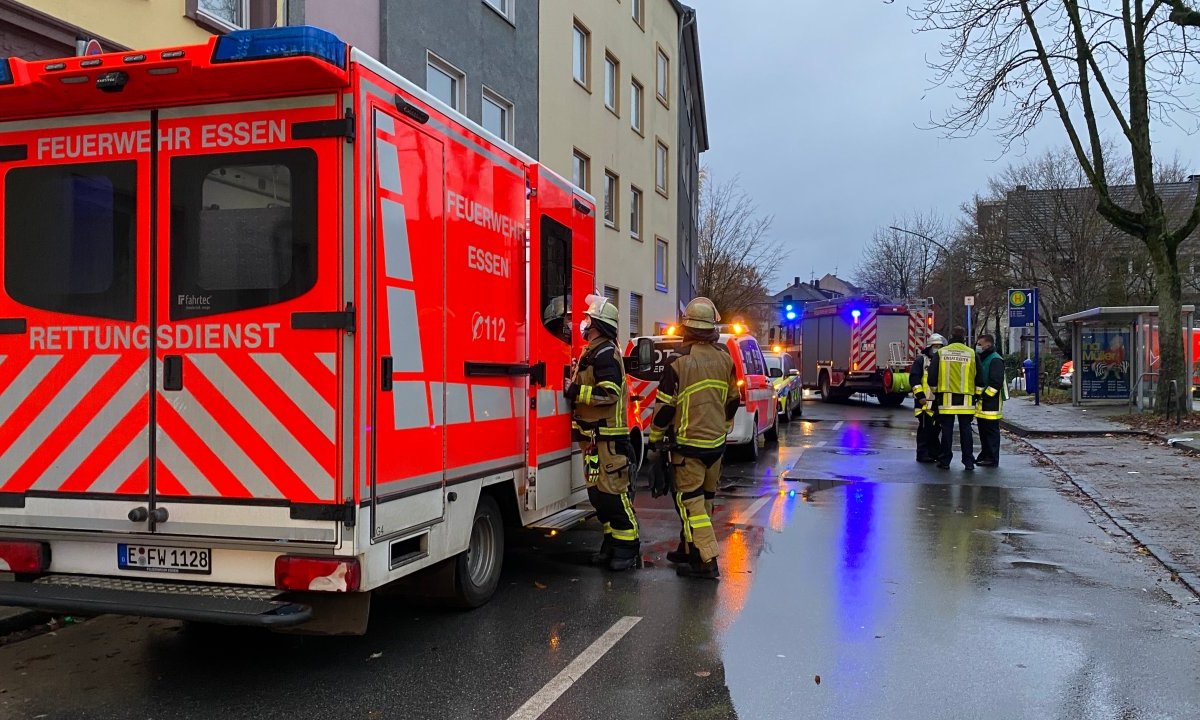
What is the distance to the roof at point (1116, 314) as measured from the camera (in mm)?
18438

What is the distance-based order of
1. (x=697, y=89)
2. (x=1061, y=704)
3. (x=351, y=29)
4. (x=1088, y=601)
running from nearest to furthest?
(x=1061, y=704) → (x=1088, y=601) → (x=351, y=29) → (x=697, y=89)

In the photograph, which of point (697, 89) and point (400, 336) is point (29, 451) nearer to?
point (400, 336)

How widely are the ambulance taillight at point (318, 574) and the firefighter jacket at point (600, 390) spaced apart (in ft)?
8.36

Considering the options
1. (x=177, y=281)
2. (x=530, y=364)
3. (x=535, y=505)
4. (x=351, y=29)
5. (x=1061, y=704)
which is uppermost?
(x=351, y=29)

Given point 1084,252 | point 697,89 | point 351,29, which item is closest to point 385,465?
point 351,29

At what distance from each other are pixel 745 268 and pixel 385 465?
37.3m

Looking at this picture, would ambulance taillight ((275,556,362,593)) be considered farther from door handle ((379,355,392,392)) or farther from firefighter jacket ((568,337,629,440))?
firefighter jacket ((568,337,629,440))

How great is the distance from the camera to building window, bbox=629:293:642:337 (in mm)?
24078

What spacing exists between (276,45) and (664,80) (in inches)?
1008

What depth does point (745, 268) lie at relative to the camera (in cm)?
4028

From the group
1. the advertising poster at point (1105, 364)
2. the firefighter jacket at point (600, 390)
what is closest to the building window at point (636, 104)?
the advertising poster at point (1105, 364)

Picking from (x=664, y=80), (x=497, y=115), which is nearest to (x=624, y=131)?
(x=664, y=80)

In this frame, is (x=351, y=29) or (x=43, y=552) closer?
(x=43, y=552)

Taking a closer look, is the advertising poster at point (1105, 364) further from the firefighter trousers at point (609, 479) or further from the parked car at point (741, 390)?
the firefighter trousers at point (609, 479)
